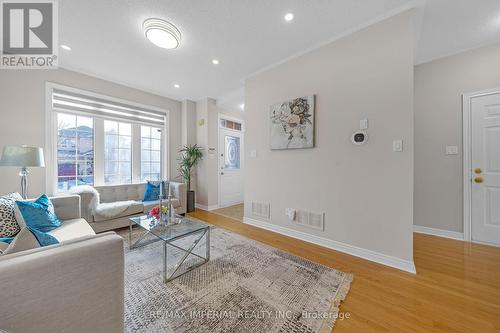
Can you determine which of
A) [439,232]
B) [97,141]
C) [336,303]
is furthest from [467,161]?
[97,141]

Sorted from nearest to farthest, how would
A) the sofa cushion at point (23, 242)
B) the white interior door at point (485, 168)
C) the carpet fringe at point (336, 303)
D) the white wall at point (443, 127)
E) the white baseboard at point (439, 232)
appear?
the sofa cushion at point (23, 242)
the carpet fringe at point (336, 303)
the white interior door at point (485, 168)
the white wall at point (443, 127)
the white baseboard at point (439, 232)

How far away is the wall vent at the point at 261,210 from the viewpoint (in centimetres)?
309

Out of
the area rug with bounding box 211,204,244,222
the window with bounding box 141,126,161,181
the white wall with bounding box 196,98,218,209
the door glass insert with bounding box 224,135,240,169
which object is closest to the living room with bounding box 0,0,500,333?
the area rug with bounding box 211,204,244,222

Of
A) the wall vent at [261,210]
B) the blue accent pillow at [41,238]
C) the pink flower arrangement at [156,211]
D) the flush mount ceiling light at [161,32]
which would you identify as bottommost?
the wall vent at [261,210]

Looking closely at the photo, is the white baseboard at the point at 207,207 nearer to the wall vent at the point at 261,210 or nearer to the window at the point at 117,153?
the wall vent at the point at 261,210

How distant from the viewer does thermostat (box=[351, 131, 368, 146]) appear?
84.3 inches

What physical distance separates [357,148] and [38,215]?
345 cm

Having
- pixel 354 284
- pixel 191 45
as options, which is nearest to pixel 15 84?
pixel 191 45

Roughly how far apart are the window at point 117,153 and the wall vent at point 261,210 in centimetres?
266

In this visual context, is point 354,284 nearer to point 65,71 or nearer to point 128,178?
point 128,178

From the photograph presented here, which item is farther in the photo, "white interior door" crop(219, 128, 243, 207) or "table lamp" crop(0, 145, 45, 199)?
"white interior door" crop(219, 128, 243, 207)

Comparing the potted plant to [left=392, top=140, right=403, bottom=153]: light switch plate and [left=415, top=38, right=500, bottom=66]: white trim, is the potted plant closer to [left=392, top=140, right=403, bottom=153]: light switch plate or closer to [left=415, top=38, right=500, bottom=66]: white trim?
[left=392, top=140, right=403, bottom=153]: light switch plate

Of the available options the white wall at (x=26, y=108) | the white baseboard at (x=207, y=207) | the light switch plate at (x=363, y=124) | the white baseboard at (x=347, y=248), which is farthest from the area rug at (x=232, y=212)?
the white wall at (x=26, y=108)

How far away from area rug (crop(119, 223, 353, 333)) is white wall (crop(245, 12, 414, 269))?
676 millimetres
